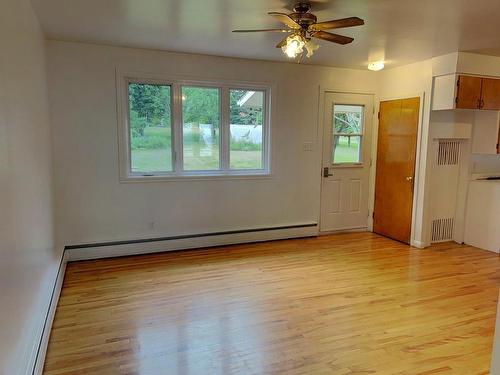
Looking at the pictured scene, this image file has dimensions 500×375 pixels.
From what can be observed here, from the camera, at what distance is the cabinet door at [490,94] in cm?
441

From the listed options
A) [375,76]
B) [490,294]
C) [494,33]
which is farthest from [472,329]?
[375,76]

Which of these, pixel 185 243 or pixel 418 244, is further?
pixel 418 244

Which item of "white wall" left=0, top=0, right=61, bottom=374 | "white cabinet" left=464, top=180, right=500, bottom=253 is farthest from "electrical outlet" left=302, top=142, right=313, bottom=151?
"white wall" left=0, top=0, right=61, bottom=374

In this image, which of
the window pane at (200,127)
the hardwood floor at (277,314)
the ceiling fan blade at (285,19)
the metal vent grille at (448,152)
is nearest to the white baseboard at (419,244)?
the hardwood floor at (277,314)

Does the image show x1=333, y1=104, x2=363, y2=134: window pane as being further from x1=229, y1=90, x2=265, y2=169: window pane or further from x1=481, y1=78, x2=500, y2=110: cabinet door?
x1=481, y1=78, x2=500, y2=110: cabinet door

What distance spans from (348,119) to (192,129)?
237 centimetres

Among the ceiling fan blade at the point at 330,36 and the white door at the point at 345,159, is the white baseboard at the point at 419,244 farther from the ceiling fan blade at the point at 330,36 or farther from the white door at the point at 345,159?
the ceiling fan blade at the point at 330,36

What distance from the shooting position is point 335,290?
3.44m

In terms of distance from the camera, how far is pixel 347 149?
17.9 ft

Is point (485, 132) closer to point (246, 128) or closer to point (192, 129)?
point (246, 128)

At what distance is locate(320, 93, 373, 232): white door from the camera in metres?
5.29

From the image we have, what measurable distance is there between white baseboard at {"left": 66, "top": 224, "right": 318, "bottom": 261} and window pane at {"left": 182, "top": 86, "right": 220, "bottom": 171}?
95cm

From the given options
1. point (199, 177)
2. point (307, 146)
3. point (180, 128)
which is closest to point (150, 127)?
point (180, 128)

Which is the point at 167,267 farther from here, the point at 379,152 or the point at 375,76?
the point at 375,76
